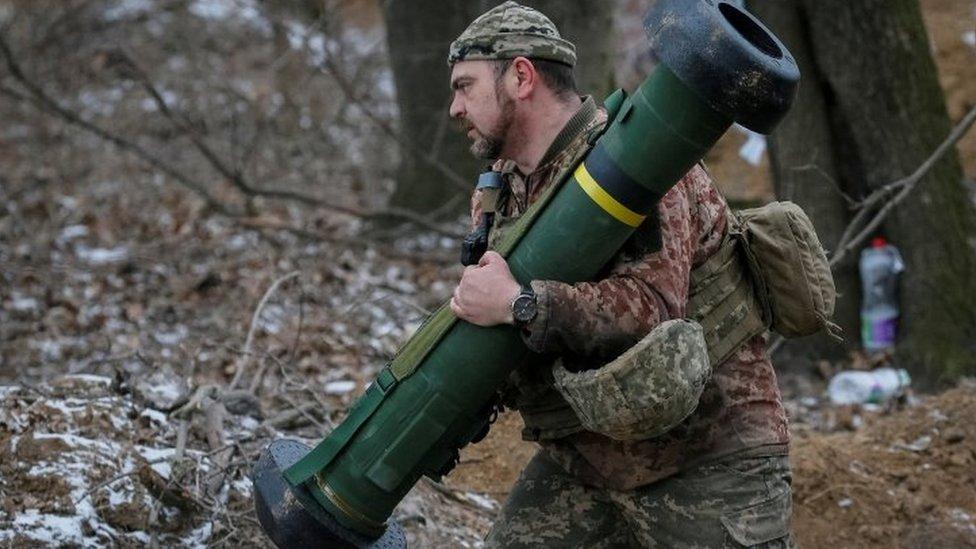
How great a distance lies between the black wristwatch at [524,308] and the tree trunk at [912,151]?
15.4 feet

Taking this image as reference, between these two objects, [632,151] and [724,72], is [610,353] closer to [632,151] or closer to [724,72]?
[632,151]

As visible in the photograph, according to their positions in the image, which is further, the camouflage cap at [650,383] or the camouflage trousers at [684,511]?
the camouflage trousers at [684,511]

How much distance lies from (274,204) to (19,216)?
2.04 metres

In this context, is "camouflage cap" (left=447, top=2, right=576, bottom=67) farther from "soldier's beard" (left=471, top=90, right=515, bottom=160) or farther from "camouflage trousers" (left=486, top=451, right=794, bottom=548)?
"camouflage trousers" (left=486, top=451, right=794, bottom=548)

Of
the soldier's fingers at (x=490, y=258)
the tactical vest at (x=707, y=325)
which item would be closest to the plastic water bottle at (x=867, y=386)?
the tactical vest at (x=707, y=325)

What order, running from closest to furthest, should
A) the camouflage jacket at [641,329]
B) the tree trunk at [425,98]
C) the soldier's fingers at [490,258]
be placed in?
the camouflage jacket at [641,329]
the soldier's fingers at [490,258]
the tree trunk at [425,98]

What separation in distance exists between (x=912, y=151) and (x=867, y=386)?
1.29 m

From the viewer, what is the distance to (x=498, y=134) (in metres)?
3.08

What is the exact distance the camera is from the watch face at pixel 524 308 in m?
2.72

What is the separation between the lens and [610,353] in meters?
2.83

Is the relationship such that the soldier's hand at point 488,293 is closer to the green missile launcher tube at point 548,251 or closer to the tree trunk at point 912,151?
the green missile launcher tube at point 548,251

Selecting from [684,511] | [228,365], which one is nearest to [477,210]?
[684,511]

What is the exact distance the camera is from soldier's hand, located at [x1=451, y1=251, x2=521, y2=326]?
9.16ft

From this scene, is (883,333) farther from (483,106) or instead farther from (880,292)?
(483,106)
